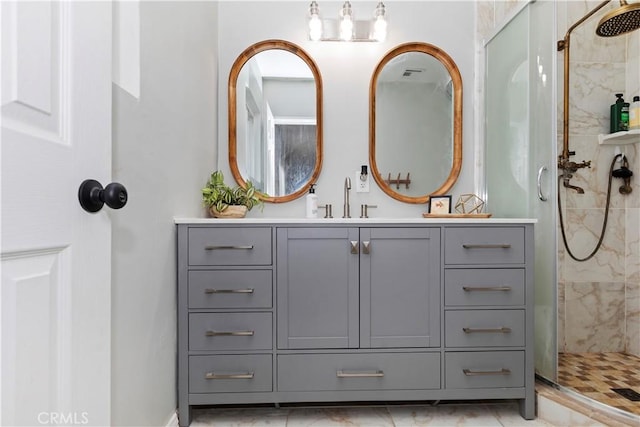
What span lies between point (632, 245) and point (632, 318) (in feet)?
1.45

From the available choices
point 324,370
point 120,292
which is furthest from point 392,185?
point 120,292

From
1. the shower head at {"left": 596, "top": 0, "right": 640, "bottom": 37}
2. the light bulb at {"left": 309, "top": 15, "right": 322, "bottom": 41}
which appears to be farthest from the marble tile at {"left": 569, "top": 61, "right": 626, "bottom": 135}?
the light bulb at {"left": 309, "top": 15, "right": 322, "bottom": 41}

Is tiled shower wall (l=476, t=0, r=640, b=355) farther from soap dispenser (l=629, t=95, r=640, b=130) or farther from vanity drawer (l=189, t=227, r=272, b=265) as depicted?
vanity drawer (l=189, t=227, r=272, b=265)

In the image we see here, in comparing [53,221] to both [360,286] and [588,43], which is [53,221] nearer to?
[360,286]

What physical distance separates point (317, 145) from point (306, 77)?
1.38ft

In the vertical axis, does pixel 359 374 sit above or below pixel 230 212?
below

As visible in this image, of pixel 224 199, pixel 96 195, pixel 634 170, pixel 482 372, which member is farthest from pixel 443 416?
pixel 634 170

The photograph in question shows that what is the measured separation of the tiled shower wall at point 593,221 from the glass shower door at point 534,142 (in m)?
0.45

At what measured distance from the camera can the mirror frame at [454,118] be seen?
89.2 inches

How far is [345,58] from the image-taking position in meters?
2.27

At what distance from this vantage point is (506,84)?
2.06 m

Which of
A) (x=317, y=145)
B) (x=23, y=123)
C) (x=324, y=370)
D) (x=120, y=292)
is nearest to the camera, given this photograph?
(x=23, y=123)

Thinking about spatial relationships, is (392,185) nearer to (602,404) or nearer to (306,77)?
(306,77)

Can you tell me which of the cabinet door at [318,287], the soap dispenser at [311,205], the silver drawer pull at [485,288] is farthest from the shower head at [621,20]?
the soap dispenser at [311,205]
